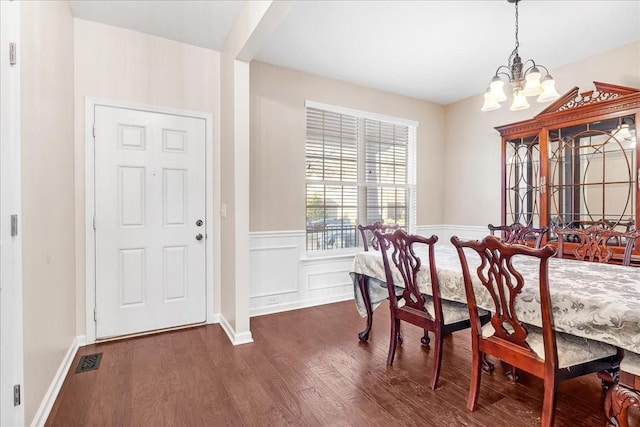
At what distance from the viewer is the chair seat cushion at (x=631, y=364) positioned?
128cm

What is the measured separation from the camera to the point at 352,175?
411cm

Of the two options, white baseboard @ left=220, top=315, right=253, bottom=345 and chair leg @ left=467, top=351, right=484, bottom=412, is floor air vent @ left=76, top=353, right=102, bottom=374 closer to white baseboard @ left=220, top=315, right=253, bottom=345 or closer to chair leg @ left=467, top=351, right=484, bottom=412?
white baseboard @ left=220, top=315, right=253, bottom=345

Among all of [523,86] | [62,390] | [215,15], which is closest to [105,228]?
[62,390]

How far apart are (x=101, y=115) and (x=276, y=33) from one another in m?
1.64

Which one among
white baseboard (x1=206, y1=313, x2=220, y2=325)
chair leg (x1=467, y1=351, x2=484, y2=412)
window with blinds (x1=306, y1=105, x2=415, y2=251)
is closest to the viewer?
chair leg (x1=467, y1=351, x2=484, y2=412)

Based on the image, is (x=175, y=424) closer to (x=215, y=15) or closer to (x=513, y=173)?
(x=215, y=15)

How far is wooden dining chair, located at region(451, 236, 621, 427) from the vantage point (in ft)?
4.81

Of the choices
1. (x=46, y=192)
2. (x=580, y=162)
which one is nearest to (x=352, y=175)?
(x=580, y=162)

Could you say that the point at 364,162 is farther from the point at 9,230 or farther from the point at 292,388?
the point at 9,230

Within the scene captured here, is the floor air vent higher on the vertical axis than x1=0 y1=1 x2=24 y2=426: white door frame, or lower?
lower

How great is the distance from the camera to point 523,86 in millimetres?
2346

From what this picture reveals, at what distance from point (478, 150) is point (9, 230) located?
4688 millimetres

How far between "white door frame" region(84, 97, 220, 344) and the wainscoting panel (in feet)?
1.32

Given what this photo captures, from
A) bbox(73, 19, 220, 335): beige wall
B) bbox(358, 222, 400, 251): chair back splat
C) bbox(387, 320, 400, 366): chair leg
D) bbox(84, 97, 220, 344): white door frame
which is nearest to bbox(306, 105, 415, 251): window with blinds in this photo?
bbox(358, 222, 400, 251): chair back splat
